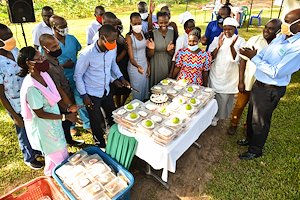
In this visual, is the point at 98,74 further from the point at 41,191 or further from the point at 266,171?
the point at 266,171

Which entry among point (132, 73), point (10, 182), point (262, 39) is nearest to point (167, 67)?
point (132, 73)

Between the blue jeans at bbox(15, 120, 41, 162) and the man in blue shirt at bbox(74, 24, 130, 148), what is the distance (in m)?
0.92

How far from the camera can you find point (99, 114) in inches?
137

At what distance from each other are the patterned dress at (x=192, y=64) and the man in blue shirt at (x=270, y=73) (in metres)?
0.64

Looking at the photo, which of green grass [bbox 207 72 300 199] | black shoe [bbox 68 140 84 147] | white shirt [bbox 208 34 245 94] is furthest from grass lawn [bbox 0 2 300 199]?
white shirt [bbox 208 34 245 94]

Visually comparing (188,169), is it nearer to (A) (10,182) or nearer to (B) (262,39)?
(B) (262,39)

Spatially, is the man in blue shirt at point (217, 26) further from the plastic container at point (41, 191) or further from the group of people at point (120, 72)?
the plastic container at point (41, 191)

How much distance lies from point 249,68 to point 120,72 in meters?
2.00

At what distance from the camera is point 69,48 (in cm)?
363

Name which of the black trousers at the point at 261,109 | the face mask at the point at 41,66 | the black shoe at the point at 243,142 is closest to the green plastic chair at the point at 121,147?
the face mask at the point at 41,66

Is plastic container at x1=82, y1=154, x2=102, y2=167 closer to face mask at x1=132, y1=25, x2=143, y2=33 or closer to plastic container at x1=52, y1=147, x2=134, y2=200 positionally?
plastic container at x1=52, y1=147, x2=134, y2=200

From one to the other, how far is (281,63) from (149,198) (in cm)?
233

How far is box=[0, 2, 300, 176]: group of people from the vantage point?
2.65 meters

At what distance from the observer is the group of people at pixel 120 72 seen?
265 centimetres
